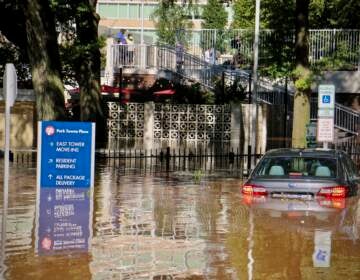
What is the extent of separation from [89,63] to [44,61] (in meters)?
7.06

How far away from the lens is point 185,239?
11406mm

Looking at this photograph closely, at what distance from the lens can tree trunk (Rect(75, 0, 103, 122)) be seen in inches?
1101

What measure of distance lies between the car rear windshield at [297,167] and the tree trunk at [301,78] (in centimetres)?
→ 1080

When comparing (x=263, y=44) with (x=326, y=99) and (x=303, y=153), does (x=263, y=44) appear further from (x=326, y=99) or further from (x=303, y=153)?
(x=303, y=153)

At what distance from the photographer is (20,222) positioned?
12.7 metres

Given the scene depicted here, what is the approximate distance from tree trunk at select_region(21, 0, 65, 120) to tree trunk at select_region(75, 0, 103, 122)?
15.3 ft

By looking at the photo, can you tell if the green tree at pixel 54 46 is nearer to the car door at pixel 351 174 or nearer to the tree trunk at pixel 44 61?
the tree trunk at pixel 44 61

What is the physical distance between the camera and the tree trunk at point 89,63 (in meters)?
28.0

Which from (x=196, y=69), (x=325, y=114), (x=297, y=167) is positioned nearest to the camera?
(x=297, y=167)

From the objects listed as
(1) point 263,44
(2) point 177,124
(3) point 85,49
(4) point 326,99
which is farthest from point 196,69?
(4) point 326,99

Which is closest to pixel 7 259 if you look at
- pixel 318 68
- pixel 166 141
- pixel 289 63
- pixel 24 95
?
pixel 289 63

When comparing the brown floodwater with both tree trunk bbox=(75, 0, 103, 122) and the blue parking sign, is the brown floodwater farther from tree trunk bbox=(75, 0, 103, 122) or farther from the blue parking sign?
tree trunk bbox=(75, 0, 103, 122)

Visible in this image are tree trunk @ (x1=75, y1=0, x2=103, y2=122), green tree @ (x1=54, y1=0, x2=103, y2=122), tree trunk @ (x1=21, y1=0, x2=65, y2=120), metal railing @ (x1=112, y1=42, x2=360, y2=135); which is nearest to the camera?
tree trunk @ (x1=21, y1=0, x2=65, y2=120)

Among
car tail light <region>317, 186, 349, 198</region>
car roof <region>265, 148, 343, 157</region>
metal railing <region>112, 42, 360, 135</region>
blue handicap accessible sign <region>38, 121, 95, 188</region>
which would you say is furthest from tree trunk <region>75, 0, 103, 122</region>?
car tail light <region>317, 186, 349, 198</region>
